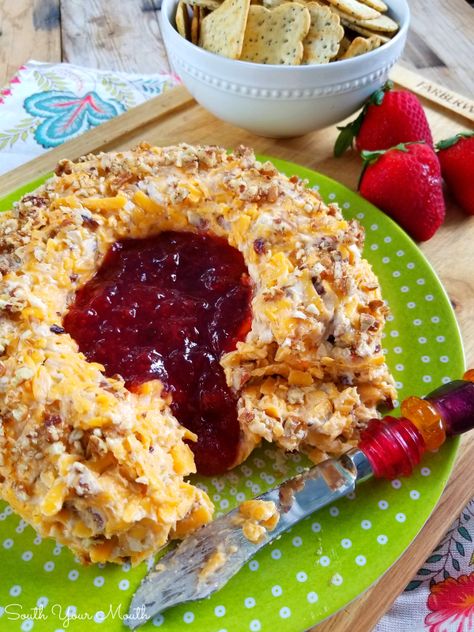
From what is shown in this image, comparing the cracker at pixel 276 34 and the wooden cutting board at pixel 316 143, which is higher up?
the cracker at pixel 276 34

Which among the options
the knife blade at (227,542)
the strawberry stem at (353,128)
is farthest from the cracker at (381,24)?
the knife blade at (227,542)

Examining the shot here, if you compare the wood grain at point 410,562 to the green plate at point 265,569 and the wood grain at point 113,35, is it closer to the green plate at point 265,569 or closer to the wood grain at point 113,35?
the green plate at point 265,569

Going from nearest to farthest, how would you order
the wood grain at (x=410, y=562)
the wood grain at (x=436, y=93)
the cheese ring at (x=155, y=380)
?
the cheese ring at (x=155, y=380) → the wood grain at (x=410, y=562) → the wood grain at (x=436, y=93)

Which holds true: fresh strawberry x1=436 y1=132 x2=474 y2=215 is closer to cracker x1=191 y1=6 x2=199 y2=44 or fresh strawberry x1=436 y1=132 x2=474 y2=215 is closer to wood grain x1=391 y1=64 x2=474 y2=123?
wood grain x1=391 y1=64 x2=474 y2=123

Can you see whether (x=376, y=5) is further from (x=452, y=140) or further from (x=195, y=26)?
(x=195, y=26)

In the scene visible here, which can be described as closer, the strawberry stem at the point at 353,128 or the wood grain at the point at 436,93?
the strawberry stem at the point at 353,128

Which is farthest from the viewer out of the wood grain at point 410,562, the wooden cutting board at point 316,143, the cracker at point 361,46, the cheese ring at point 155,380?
the cracker at point 361,46

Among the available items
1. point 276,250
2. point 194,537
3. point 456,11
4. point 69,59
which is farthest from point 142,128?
point 456,11

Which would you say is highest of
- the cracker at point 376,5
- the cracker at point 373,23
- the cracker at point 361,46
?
the cracker at point 376,5

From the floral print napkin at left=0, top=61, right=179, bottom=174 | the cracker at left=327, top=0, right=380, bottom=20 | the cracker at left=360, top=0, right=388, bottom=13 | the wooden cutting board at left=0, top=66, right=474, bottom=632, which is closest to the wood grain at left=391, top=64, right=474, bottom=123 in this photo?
the wooden cutting board at left=0, top=66, right=474, bottom=632
